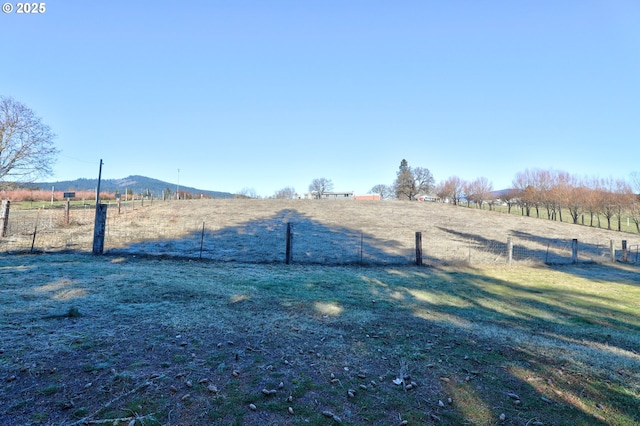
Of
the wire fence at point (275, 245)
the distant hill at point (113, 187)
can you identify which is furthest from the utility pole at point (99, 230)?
the distant hill at point (113, 187)

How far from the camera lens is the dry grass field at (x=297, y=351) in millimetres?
3250

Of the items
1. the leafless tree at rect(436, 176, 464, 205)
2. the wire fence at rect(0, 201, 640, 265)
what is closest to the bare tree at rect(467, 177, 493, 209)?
the leafless tree at rect(436, 176, 464, 205)

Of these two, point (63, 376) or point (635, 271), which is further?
point (635, 271)

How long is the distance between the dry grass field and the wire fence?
466 centimetres

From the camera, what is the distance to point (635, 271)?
56.1ft

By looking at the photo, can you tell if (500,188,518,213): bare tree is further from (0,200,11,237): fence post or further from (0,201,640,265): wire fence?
(0,200,11,237): fence post

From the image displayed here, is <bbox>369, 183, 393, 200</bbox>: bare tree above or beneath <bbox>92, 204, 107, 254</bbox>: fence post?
above

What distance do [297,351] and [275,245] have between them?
1523 centimetres

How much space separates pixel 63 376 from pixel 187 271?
23.4 feet

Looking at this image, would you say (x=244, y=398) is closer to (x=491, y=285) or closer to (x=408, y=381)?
(x=408, y=381)

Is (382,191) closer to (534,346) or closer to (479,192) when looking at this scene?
(479,192)

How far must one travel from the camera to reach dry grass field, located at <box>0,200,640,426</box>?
10.7 ft

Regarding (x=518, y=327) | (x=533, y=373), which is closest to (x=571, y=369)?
(x=533, y=373)

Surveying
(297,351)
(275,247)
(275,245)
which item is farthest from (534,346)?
(275,245)
